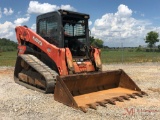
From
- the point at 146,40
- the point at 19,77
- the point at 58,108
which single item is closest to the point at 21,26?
the point at 19,77

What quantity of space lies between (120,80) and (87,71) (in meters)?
1.26

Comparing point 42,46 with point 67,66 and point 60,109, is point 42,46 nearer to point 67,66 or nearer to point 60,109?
point 67,66

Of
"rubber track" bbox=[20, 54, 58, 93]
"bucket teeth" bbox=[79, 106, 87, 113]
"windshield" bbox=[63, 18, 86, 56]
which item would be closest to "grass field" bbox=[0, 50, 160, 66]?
"rubber track" bbox=[20, 54, 58, 93]

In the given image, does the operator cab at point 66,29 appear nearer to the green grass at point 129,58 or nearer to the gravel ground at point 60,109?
the gravel ground at point 60,109

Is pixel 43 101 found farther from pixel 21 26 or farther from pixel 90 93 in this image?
pixel 21 26

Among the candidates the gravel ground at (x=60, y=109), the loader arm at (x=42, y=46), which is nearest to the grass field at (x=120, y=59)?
the loader arm at (x=42, y=46)

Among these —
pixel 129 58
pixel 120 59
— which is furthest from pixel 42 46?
pixel 129 58

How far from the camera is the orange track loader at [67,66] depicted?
7793mm

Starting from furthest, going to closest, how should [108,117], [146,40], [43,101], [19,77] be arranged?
[146,40] < [19,77] < [43,101] < [108,117]

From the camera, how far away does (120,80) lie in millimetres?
9398

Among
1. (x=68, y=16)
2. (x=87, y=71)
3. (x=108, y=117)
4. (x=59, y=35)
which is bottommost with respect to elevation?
(x=108, y=117)

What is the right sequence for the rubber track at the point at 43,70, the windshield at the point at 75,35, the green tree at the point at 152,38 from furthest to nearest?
the green tree at the point at 152,38 → the windshield at the point at 75,35 → the rubber track at the point at 43,70

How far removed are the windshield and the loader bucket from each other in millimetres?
1471

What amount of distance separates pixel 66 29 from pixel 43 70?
6.19 ft
